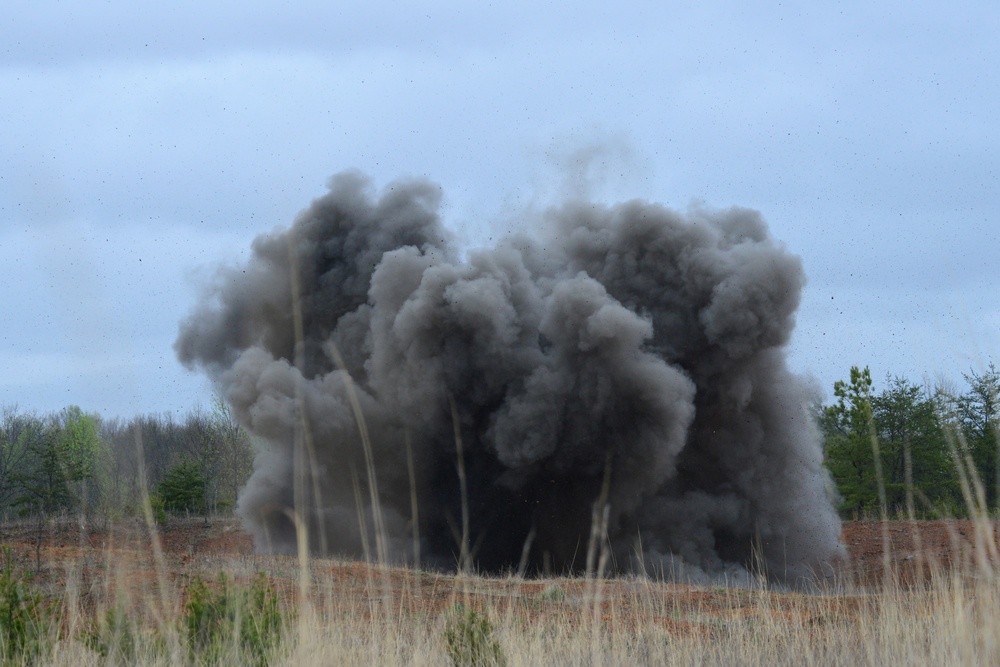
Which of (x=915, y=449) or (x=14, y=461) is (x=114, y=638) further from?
(x=14, y=461)

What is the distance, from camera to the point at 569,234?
93.9 feet

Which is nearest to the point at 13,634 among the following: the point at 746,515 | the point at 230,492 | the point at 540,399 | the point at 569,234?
the point at 540,399

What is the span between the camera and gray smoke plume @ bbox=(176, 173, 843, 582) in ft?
78.3

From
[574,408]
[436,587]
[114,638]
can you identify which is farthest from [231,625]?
[574,408]

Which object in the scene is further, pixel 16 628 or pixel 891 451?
pixel 891 451

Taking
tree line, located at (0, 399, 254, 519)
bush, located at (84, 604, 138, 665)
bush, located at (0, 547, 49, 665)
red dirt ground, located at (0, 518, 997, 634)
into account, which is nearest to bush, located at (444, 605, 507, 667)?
red dirt ground, located at (0, 518, 997, 634)

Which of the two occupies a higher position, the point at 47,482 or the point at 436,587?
the point at 47,482

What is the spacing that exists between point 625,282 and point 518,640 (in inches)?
788

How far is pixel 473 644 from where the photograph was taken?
6.92m

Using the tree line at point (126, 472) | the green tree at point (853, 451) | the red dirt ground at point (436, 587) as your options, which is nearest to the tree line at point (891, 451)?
the green tree at point (853, 451)

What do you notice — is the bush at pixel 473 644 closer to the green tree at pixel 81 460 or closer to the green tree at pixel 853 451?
the green tree at pixel 81 460

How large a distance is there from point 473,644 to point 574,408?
1767cm

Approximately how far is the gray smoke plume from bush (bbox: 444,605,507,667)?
15937 millimetres

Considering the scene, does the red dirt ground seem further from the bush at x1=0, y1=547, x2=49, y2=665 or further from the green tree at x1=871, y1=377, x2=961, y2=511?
the green tree at x1=871, y1=377, x2=961, y2=511
